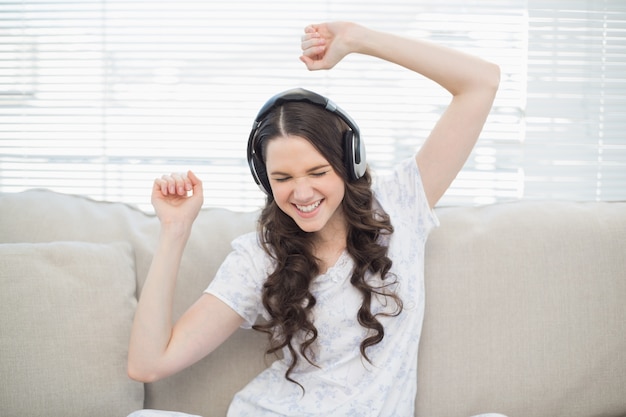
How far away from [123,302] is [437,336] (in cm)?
79

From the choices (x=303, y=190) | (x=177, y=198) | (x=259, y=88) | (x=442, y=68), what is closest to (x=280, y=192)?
(x=303, y=190)

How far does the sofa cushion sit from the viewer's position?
1.35 m

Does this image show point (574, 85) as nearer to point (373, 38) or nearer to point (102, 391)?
point (373, 38)

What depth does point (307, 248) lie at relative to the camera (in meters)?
1.46

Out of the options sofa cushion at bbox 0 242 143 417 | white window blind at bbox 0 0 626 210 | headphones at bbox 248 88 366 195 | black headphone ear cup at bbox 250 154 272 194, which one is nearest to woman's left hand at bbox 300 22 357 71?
headphones at bbox 248 88 366 195

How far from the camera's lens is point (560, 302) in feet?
4.88

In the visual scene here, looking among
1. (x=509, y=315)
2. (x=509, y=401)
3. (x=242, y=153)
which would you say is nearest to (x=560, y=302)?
(x=509, y=315)

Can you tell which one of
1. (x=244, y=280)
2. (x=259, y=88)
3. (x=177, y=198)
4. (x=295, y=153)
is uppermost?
(x=259, y=88)

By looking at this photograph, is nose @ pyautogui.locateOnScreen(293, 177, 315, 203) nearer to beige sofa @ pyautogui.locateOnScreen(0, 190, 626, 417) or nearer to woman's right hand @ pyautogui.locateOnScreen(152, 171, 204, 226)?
woman's right hand @ pyautogui.locateOnScreen(152, 171, 204, 226)

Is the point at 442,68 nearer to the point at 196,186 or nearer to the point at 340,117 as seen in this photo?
the point at 340,117

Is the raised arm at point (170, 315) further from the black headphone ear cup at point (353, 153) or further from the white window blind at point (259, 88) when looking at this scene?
the white window blind at point (259, 88)

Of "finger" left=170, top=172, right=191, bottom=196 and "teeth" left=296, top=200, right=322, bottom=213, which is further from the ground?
"finger" left=170, top=172, right=191, bottom=196

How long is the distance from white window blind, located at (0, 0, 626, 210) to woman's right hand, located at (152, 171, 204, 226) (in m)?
0.91

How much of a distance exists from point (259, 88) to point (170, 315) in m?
1.22
